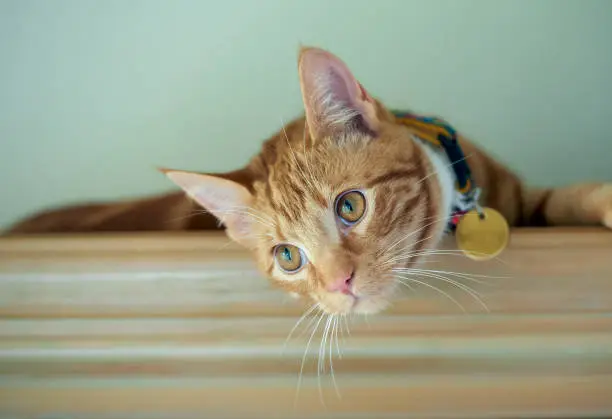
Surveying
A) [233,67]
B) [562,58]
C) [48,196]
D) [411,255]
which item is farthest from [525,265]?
[48,196]

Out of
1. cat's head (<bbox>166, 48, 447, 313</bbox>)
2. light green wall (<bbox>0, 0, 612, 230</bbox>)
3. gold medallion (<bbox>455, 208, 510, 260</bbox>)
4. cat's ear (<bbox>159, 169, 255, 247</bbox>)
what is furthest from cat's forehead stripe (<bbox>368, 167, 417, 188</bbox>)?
light green wall (<bbox>0, 0, 612, 230</bbox>)

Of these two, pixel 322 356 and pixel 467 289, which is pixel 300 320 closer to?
pixel 322 356

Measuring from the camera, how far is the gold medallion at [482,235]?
0.80 metres

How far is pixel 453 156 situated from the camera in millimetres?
926

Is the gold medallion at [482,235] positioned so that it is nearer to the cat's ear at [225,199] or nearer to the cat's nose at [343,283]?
the cat's nose at [343,283]

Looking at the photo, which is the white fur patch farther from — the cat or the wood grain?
the wood grain

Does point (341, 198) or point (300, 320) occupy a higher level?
point (341, 198)

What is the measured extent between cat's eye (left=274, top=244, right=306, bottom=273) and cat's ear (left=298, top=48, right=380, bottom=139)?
0.19 m

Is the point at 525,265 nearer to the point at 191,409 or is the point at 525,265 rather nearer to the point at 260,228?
the point at 260,228

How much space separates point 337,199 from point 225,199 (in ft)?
0.68

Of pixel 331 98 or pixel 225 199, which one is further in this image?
pixel 225 199

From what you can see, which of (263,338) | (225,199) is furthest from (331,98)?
(263,338)

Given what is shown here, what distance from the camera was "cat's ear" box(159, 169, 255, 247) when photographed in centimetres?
88

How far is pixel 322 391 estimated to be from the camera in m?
0.84
